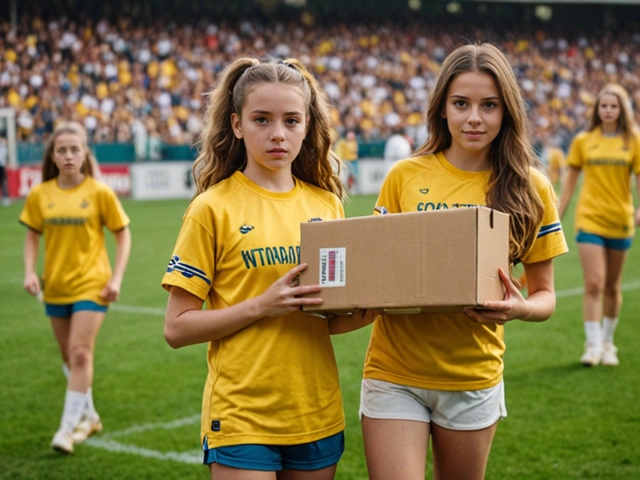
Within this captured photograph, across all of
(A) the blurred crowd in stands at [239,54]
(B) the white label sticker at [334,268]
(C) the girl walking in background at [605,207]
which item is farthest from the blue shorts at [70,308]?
(A) the blurred crowd in stands at [239,54]

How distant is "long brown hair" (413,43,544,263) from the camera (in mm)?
3193

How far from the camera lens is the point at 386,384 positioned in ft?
10.6

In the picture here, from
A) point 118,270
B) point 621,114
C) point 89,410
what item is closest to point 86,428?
point 89,410

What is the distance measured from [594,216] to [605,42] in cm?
4168

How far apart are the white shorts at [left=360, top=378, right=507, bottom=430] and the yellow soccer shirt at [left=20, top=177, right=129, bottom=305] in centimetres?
314

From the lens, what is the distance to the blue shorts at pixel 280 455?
284cm

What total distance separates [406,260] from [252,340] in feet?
1.94

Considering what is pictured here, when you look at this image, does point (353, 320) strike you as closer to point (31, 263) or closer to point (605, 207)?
point (31, 263)

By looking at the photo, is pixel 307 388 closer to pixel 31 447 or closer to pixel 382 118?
pixel 31 447

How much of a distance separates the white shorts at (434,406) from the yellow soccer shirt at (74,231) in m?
3.14

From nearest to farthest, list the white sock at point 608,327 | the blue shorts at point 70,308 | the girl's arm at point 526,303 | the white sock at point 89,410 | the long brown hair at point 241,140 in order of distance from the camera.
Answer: the girl's arm at point 526,303, the long brown hair at point 241,140, the blue shorts at point 70,308, the white sock at point 89,410, the white sock at point 608,327

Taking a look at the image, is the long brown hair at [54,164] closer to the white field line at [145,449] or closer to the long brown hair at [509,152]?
the white field line at [145,449]

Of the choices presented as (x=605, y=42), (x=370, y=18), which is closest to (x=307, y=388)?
(x=370, y=18)

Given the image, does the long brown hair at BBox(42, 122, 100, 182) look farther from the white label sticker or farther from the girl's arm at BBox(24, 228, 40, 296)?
the white label sticker
